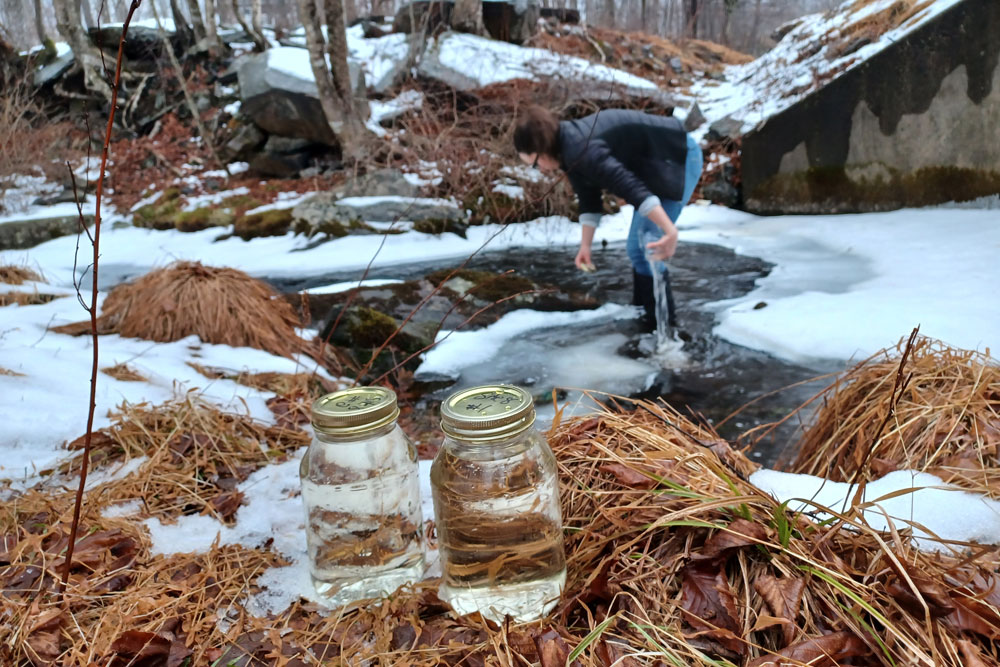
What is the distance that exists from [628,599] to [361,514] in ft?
1.74

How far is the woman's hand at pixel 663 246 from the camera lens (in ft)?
12.8

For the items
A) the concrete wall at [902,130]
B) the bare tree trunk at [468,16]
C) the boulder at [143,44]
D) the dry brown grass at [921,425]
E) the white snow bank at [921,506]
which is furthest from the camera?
the boulder at [143,44]

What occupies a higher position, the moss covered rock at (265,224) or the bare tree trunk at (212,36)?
the bare tree trunk at (212,36)

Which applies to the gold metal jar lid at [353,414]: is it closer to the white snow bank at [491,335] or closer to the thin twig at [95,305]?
the thin twig at [95,305]

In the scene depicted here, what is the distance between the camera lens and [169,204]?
9953 mm

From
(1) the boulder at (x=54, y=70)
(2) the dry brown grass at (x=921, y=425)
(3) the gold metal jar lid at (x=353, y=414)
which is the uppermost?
(1) the boulder at (x=54, y=70)

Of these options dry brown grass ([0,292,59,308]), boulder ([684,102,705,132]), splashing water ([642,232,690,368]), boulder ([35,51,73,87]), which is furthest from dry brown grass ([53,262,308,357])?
boulder ([35,51,73,87])

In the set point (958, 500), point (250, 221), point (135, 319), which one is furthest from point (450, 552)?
point (250, 221)

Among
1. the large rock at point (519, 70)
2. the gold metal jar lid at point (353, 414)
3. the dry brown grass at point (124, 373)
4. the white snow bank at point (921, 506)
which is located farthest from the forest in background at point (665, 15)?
the gold metal jar lid at point (353, 414)

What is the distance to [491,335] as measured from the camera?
4.73 m

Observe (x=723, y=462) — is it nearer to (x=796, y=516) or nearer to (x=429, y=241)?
(x=796, y=516)

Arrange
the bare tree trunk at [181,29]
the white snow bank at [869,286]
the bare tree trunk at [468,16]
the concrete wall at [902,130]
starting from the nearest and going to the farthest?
the white snow bank at [869,286] → the concrete wall at [902,130] → the bare tree trunk at [468,16] → the bare tree trunk at [181,29]

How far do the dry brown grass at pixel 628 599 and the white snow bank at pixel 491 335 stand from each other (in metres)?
2.45

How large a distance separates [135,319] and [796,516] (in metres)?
3.75
